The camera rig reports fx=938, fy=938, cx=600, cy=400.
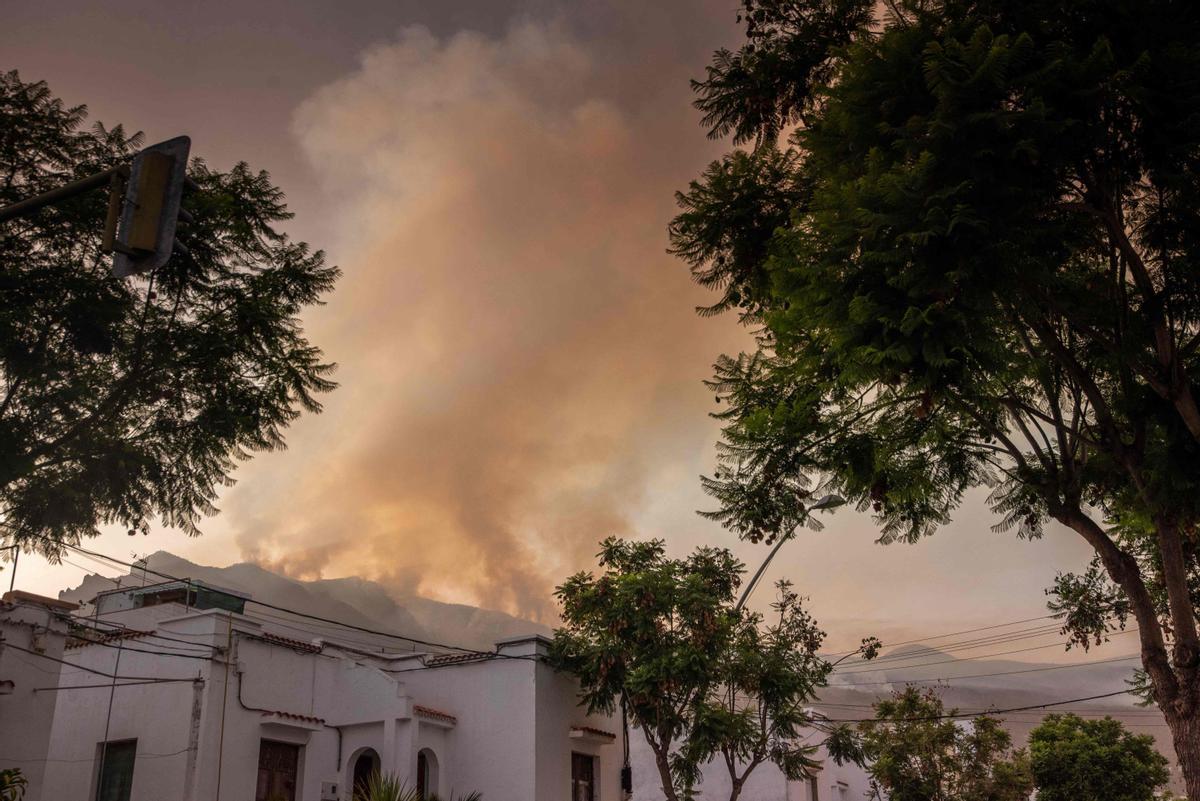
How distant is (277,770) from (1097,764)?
3039 centimetres

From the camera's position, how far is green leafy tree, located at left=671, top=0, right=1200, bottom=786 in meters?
8.70

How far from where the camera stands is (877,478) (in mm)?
12359

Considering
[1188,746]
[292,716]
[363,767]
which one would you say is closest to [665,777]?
[363,767]

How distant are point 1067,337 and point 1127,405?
1378mm

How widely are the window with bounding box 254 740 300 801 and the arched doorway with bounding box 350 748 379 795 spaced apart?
1.39 m

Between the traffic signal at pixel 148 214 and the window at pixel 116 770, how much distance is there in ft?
54.2

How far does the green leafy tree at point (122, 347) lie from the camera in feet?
47.2

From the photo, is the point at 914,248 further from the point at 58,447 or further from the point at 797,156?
the point at 58,447

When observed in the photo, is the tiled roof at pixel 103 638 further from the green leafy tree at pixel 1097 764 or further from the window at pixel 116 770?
the green leafy tree at pixel 1097 764

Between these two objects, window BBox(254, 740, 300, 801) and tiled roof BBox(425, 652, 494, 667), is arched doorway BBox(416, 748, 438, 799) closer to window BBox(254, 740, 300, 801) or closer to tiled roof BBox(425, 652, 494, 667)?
tiled roof BBox(425, 652, 494, 667)

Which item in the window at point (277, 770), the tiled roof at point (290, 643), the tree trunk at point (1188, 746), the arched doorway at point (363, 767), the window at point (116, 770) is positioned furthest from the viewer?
the arched doorway at point (363, 767)

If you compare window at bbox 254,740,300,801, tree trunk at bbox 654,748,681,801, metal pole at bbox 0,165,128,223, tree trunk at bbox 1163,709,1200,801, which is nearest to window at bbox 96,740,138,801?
window at bbox 254,740,300,801

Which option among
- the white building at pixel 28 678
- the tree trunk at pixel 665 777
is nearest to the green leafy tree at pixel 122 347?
the white building at pixel 28 678

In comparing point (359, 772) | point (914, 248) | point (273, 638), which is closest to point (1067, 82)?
point (914, 248)
